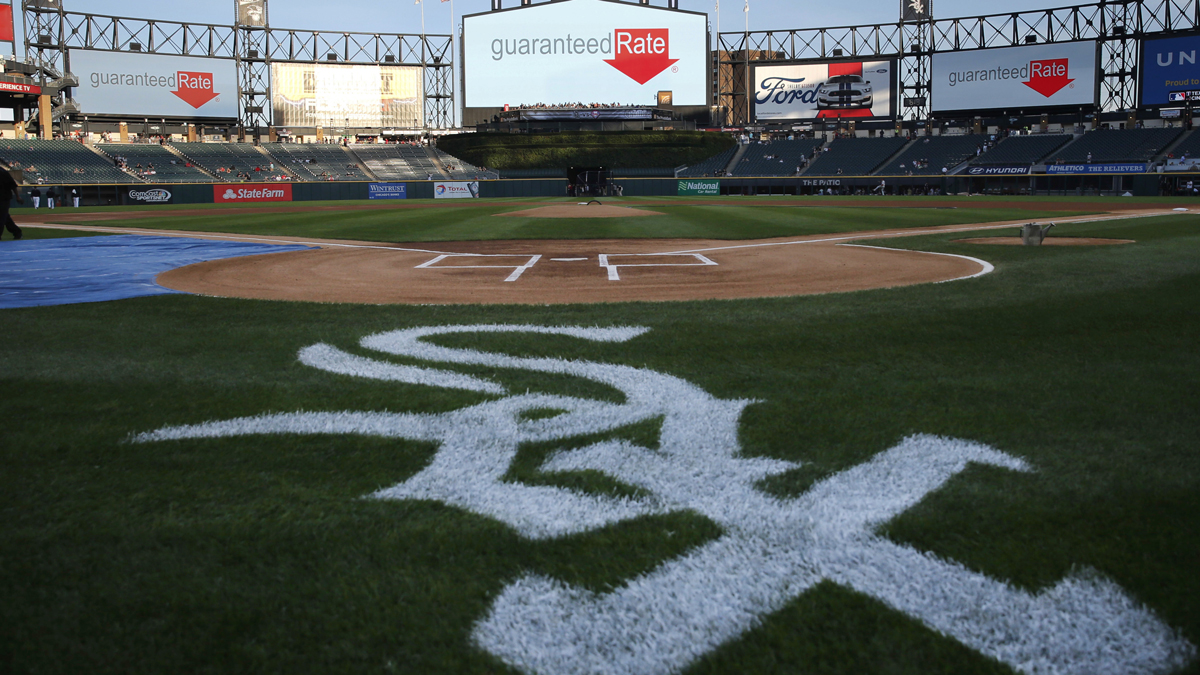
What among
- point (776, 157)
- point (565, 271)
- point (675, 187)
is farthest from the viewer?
point (776, 157)

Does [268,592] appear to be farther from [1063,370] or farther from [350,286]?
[350,286]

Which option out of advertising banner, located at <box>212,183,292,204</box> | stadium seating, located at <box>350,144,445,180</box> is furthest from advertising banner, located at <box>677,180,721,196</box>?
advertising banner, located at <box>212,183,292,204</box>

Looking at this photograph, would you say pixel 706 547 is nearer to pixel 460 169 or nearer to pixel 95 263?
pixel 95 263

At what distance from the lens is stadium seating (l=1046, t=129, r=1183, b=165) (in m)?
46.7

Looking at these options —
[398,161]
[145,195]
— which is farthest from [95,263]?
[398,161]

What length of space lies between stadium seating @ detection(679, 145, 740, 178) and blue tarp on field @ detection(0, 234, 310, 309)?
151ft

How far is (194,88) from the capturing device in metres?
61.8

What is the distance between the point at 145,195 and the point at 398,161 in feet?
74.0

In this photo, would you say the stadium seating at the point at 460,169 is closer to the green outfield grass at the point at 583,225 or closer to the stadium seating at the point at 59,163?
the stadium seating at the point at 59,163

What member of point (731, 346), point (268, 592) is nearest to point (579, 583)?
point (268, 592)

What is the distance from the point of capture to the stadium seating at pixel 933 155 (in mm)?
52188

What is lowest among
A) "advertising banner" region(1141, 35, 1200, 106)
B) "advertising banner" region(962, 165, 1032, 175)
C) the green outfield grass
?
the green outfield grass

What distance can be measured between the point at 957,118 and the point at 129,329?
199 feet

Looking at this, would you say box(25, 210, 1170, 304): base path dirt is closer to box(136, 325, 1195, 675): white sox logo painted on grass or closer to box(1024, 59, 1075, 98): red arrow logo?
box(136, 325, 1195, 675): white sox logo painted on grass
